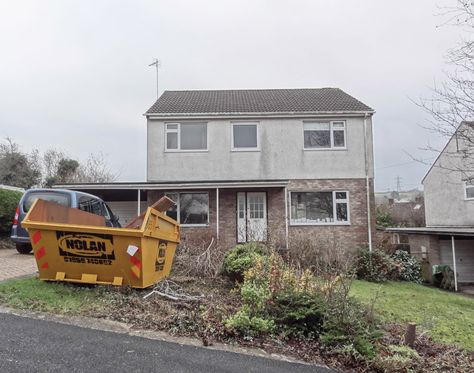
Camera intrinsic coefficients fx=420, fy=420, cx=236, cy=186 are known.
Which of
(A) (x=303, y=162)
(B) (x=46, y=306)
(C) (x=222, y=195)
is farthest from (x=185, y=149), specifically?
(B) (x=46, y=306)

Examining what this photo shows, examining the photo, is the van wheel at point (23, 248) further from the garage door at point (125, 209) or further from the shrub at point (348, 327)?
the shrub at point (348, 327)

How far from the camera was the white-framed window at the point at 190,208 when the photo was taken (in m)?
17.4

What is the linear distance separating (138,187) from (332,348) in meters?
12.0

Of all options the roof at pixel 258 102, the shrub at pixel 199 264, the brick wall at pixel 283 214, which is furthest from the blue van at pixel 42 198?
the roof at pixel 258 102

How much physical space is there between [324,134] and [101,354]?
15.5 m

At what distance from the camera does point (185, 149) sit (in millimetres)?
18172

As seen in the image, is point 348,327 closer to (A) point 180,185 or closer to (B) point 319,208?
(A) point 180,185

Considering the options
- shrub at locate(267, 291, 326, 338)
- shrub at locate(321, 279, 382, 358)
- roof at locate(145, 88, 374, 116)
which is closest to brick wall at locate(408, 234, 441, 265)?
roof at locate(145, 88, 374, 116)

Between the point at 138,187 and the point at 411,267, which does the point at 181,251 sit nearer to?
the point at 138,187

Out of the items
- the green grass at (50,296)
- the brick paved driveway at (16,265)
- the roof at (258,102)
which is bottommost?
the green grass at (50,296)

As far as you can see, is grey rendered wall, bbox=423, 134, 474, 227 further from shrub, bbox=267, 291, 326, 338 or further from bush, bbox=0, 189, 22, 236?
bush, bbox=0, 189, 22, 236

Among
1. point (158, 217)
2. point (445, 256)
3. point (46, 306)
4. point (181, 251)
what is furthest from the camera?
point (445, 256)

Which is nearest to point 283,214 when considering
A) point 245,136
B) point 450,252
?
point 245,136

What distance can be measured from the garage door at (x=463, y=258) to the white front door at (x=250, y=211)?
34.5 ft
